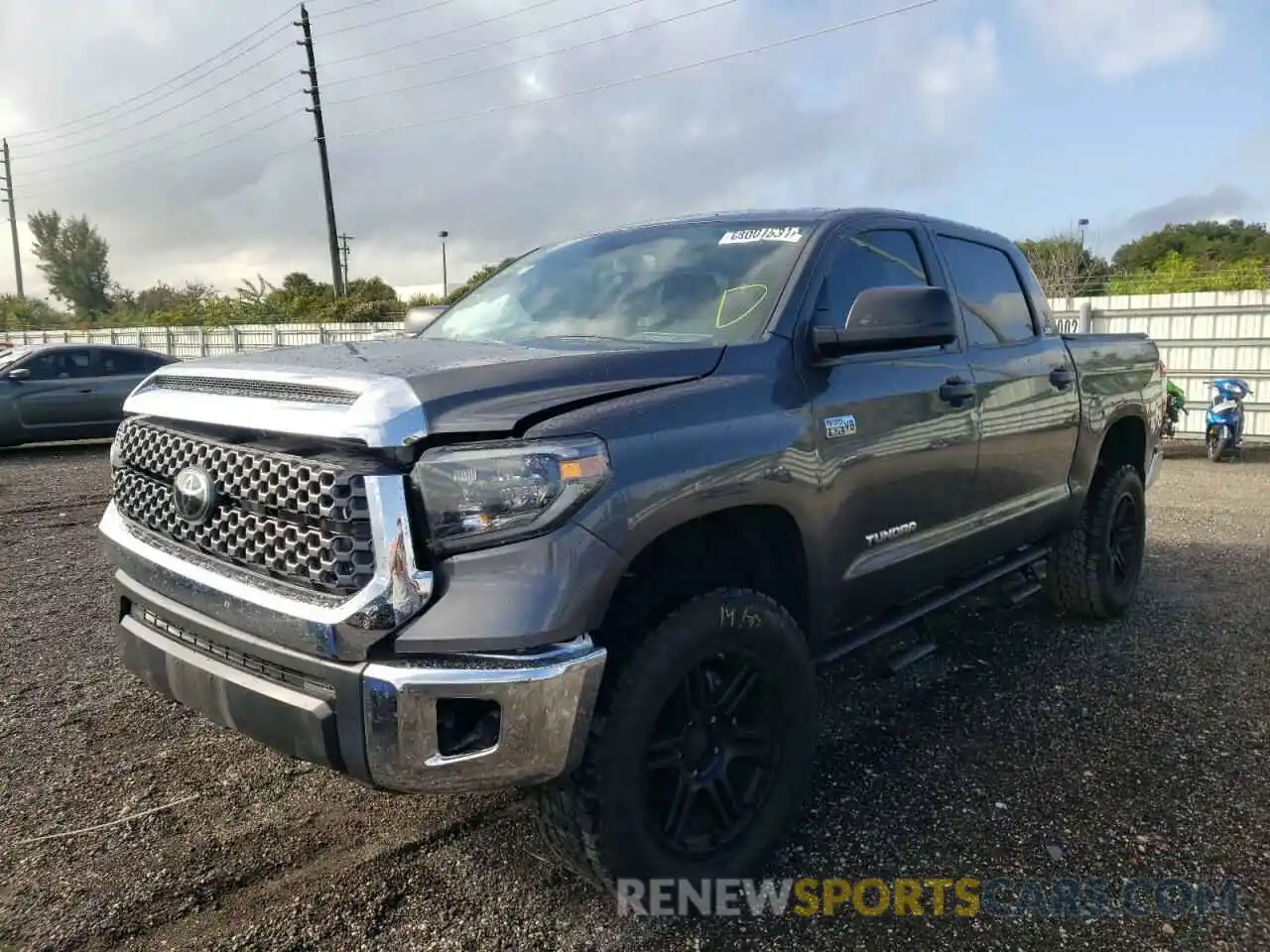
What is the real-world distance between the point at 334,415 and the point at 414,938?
131cm

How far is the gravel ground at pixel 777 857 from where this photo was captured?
2348 mm

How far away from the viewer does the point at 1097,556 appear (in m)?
4.70

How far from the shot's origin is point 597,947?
2266 mm

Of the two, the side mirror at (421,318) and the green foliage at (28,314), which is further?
the green foliage at (28,314)

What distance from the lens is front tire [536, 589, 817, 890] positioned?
2.16m

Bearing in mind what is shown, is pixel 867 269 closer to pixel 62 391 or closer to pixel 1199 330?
pixel 1199 330

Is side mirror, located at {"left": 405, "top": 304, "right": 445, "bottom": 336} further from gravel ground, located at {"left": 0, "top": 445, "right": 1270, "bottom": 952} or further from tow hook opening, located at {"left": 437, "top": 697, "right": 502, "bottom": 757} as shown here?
tow hook opening, located at {"left": 437, "top": 697, "right": 502, "bottom": 757}

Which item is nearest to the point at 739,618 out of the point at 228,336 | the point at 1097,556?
the point at 1097,556

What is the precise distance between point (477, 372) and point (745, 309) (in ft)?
3.45

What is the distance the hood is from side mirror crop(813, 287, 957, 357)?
1.30ft

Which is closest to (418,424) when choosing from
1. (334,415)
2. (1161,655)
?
(334,415)

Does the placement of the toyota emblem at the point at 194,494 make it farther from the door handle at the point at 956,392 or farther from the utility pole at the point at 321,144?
the utility pole at the point at 321,144

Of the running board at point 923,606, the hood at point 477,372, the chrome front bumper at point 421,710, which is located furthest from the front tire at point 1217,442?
the chrome front bumper at point 421,710

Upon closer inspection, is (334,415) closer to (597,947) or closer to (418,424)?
(418,424)
